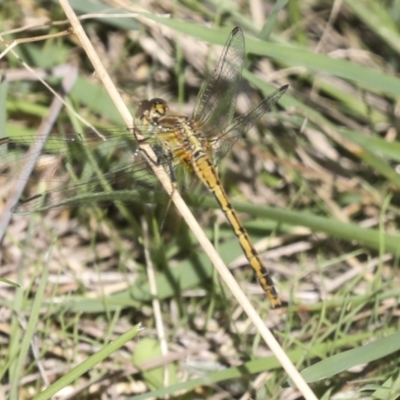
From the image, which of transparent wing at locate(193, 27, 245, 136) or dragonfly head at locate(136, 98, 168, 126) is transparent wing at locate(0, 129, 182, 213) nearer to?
dragonfly head at locate(136, 98, 168, 126)

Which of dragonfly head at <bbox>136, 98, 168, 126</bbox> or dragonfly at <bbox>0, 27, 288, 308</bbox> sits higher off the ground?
dragonfly head at <bbox>136, 98, 168, 126</bbox>

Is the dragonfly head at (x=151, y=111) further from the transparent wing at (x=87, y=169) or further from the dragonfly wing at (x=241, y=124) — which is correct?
the dragonfly wing at (x=241, y=124)

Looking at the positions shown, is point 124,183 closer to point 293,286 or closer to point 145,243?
point 145,243

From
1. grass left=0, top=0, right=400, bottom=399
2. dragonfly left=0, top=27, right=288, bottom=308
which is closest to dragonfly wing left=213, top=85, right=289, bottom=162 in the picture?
dragonfly left=0, top=27, right=288, bottom=308

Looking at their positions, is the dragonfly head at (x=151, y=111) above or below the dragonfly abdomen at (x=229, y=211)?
above

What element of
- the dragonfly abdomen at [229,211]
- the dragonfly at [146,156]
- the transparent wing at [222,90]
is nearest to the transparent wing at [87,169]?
the dragonfly at [146,156]

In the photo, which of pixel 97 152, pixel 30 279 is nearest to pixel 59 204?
pixel 97 152
